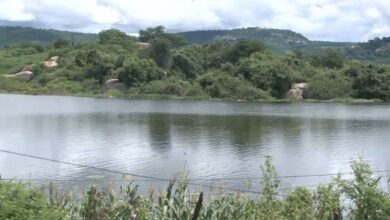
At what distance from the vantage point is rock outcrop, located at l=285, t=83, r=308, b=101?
78.3m

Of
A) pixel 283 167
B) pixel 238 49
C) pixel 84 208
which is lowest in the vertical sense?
pixel 283 167

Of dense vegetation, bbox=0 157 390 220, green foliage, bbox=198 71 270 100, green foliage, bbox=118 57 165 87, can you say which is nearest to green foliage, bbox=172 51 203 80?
green foliage, bbox=118 57 165 87

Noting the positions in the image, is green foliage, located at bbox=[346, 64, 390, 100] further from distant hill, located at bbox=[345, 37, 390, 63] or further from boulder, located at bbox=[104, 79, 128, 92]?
distant hill, located at bbox=[345, 37, 390, 63]

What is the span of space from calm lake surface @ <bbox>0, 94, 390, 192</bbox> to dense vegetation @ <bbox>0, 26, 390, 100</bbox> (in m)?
26.9

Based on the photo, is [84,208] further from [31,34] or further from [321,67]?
[31,34]

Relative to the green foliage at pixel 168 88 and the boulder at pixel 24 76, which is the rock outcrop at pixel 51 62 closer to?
the boulder at pixel 24 76

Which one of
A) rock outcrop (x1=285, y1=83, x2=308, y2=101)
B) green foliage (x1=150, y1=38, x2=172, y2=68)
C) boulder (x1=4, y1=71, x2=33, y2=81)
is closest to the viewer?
rock outcrop (x1=285, y1=83, x2=308, y2=101)

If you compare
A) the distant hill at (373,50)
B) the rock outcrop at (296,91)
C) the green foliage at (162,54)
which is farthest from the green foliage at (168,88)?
the distant hill at (373,50)

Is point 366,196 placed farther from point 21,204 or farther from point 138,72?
point 138,72

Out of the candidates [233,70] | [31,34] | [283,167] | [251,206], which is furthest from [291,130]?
[31,34]

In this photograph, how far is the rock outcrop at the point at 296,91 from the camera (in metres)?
78.3

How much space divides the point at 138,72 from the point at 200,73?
1108 centimetres

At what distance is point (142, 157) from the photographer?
2594 cm

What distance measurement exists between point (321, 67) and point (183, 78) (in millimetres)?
21893
